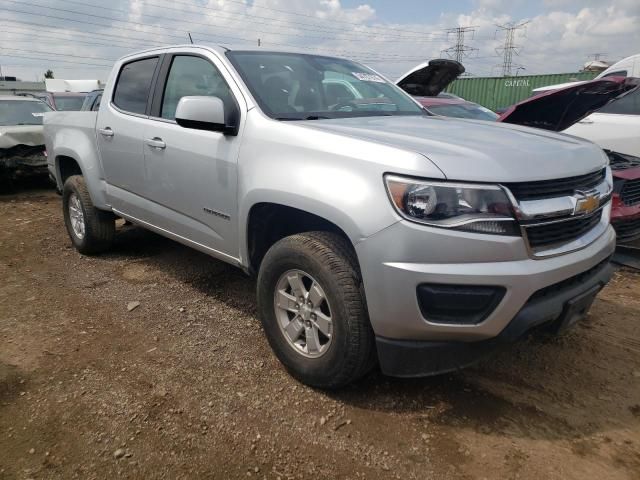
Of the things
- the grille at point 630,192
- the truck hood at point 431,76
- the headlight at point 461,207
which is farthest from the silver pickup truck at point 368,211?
the truck hood at point 431,76

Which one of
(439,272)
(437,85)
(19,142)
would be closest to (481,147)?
(439,272)

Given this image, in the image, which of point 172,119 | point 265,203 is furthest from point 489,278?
point 172,119

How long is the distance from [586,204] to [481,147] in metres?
0.59

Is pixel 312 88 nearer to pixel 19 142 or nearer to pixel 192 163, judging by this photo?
pixel 192 163

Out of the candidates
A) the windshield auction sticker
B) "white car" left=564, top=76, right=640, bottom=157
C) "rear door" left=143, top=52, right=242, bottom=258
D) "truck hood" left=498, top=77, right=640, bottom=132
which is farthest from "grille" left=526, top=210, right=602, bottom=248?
"white car" left=564, top=76, right=640, bottom=157

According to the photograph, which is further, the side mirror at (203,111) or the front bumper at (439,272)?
the side mirror at (203,111)

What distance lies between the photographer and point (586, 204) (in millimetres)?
2387

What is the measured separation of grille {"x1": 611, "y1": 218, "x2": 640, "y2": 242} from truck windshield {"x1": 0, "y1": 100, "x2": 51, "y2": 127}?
30.8ft

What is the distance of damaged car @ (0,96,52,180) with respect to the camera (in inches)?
335

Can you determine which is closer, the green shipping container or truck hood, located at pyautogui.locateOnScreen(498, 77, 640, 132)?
truck hood, located at pyautogui.locateOnScreen(498, 77, 640, 132)

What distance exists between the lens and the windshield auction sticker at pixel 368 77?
370cm

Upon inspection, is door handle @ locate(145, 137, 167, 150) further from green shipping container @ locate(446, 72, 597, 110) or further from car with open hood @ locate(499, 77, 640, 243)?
green shipping container @ locate(446, 72, 597, 110)

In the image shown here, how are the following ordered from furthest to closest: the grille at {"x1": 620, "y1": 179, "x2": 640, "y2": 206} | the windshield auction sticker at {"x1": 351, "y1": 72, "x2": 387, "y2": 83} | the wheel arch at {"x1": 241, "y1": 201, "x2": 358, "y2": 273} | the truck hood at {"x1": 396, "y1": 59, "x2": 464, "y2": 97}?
the truck hood at {"x1": 396, "y1": 59, "x2": 464, "y2": 97}
the grille at {"x1": 620, "y1": 179, "x2": 640, "y2": 206}
the windshield auction sticker at {"x1": 351, "y1": 72, "x2": 387, "y2": 83}
the wheel arch at {"x1": 241, "y1": 201, "x2": 358, "y2": 273}

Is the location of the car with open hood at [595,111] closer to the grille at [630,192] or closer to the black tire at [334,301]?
the grille at [630,192]
